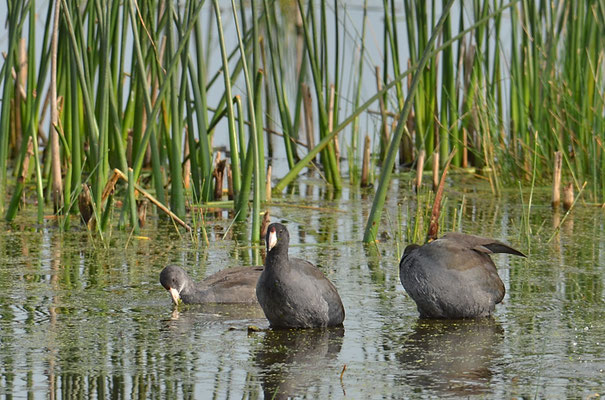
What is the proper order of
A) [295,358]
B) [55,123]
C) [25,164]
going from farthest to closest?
[25,164] < [55,123] < [295,358]

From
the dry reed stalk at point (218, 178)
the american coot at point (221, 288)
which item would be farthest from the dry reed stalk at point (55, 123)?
the american coot at point (221, 288)

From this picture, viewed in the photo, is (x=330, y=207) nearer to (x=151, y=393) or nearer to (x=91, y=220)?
(x=91, y=220)

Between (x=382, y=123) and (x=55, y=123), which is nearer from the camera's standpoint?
(x=55, y=123)

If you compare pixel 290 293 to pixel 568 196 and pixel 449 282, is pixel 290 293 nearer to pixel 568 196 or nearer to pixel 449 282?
pixel 449 282

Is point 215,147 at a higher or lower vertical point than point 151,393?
higher

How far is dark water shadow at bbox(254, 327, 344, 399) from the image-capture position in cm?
365

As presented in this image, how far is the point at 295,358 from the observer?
4.06 m

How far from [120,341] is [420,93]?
501 centimetres

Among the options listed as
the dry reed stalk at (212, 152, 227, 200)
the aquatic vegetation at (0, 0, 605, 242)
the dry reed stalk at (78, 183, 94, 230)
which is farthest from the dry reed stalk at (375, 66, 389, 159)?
the dry reed stalk at (78, 183, 94, 230)

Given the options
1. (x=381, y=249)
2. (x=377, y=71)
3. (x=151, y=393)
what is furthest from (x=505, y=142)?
(x=151, y=393)

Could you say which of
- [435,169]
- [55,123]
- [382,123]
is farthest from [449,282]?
[382,123]

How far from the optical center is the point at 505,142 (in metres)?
8.52

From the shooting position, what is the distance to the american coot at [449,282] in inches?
182

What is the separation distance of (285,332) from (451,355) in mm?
719
